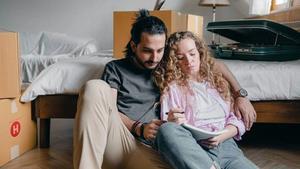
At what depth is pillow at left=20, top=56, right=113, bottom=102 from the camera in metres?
1.61

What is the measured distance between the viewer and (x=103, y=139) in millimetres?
1115

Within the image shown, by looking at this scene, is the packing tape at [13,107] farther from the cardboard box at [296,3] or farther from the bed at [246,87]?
the cardboard box at [296,3]

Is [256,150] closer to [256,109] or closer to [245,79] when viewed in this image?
[256,109]

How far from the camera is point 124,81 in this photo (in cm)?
130

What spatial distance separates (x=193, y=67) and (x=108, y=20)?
9.55ft

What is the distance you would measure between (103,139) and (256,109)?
83 centimetres

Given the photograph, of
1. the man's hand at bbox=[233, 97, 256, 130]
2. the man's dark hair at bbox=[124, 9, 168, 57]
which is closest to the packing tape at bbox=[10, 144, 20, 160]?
the man's dark hair at bbox=[124, 9, 168, 57]

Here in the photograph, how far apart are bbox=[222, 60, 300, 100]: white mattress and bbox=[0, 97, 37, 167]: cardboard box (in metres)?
1.03

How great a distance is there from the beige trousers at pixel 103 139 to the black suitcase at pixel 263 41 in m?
0.80

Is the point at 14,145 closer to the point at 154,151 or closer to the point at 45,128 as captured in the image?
the point at 45,128

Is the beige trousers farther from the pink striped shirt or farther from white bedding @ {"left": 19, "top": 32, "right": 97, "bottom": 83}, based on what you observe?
white bedding @ {"left": 19, "top": 32, "right": 97, "bottom": 83}

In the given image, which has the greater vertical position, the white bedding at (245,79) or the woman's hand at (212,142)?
the white bedding at (245,79)

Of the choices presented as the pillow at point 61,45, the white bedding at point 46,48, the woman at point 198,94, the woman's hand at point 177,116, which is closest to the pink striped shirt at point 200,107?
the woman at point 198,94

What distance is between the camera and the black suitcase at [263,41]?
1.64m
